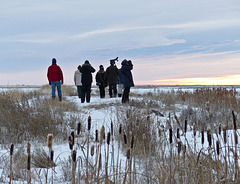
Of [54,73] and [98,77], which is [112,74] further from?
[54,73]

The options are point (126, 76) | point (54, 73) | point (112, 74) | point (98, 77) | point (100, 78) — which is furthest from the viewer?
point (98, 77)

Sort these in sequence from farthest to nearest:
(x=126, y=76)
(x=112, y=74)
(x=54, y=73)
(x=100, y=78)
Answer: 1. (x=100, y=78)
2. (x=112, y=74)
3. (x=54, y=73)
4. (x=126, y=76)

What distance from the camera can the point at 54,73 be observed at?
13531mm

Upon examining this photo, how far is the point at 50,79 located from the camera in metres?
13.7

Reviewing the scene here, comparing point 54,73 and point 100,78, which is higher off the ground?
point 54,73

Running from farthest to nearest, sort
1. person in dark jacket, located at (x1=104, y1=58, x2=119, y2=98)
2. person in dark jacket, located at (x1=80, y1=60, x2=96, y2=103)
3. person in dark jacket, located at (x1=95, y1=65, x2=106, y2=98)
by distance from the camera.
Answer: person in dark jacket, located at (x1=95, y1=65, x2=106, y2=98), person in dark jacket, located at (x1=104, y1=58, x2=119, y2=98), person in dark jacket, located at (x1=80, y1=60, x2=96, y2=103)

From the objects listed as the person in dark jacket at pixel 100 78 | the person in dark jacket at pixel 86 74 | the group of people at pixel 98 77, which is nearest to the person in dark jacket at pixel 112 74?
the group of people at pixel 98 77

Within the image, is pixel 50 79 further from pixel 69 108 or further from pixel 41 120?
pixel 41 120

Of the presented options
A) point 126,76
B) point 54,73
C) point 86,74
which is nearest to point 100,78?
point 86,74

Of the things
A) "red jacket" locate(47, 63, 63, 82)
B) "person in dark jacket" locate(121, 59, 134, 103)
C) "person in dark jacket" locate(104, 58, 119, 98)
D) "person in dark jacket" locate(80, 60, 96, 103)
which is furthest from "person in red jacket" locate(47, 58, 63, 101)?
"person in dark jacket" locate(121, 59, 134, 103)

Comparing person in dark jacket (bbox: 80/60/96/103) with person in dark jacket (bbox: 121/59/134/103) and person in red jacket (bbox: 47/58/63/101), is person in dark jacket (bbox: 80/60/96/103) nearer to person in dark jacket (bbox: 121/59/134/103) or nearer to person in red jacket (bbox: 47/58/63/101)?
person in red jacket (bbox: 47/58/63/101)

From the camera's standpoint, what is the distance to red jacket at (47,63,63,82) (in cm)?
1351

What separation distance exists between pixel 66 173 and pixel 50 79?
34.2 feet

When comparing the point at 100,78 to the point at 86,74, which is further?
the point at 100,78
